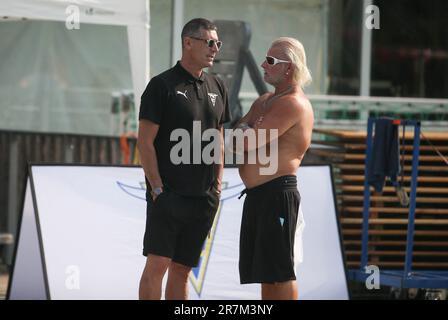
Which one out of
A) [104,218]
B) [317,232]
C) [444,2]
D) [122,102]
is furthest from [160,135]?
[444,2]

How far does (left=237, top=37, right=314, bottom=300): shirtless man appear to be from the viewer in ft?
21.1

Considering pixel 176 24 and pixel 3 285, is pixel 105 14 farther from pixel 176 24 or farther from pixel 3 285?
pixel 176 24

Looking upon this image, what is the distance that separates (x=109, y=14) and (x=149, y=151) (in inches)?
80.1

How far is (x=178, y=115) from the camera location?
6.48m

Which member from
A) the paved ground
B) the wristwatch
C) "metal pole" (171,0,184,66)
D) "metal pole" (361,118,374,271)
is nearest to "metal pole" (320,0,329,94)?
"metal pole" (171,0,184,66)

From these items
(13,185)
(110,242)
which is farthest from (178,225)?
(13,185)

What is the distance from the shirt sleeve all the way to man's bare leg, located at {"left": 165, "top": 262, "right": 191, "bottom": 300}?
91 centimetres

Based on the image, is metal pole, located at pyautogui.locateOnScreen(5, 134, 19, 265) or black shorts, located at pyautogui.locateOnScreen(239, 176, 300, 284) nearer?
black shorts, located at pyautogui.locateOnScreen(239, 176, 300, 284)

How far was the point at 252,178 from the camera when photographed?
6516 mm

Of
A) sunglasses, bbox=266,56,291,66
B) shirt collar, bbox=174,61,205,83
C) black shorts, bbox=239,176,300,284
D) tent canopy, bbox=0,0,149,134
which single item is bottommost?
black shorts, bbox=239,176,300,284

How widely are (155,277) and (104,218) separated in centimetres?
144

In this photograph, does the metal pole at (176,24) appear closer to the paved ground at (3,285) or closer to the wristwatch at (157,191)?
the paved ground at (3,285)

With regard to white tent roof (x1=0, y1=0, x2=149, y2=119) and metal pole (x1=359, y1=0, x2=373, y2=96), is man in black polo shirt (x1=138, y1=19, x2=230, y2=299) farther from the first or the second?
metal pole (x1=359, y1=0, x2=373, y2=96)

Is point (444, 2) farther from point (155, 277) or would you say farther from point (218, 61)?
point (155, 277)
